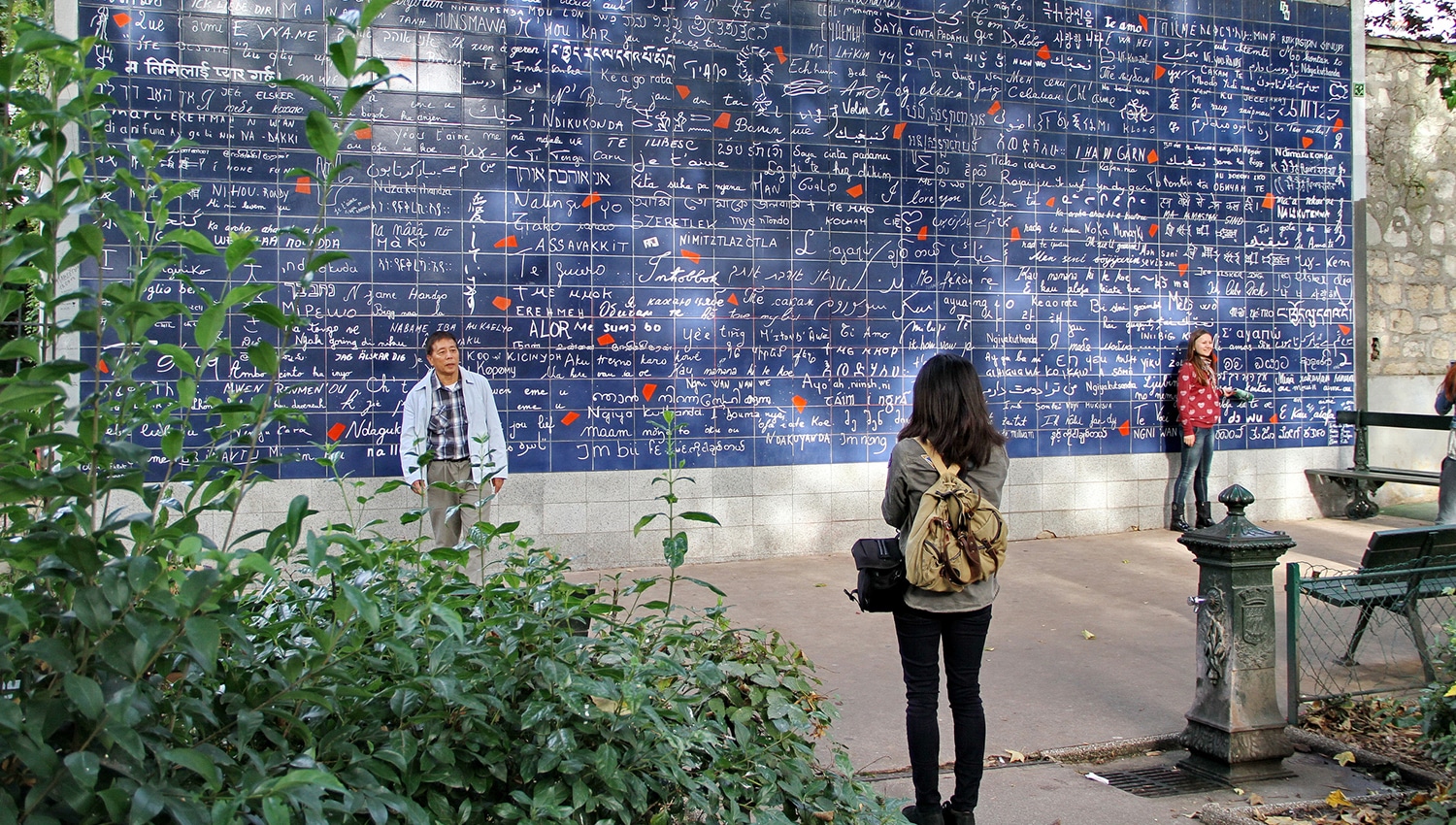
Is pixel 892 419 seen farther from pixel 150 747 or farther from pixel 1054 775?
pixel 150 747

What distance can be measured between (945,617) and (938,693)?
0.87 ft

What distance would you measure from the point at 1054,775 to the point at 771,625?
256cm

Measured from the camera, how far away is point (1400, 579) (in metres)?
5.71

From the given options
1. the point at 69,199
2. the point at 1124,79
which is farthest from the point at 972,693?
the point at 1124,79

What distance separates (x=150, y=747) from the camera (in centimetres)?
183

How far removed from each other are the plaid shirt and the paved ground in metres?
2.05

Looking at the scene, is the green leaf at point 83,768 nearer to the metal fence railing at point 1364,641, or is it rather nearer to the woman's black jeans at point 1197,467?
the metal fence railing at point 1364,641

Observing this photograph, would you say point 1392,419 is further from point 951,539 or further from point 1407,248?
point 951,539

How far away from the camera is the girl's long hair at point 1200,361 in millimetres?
10180

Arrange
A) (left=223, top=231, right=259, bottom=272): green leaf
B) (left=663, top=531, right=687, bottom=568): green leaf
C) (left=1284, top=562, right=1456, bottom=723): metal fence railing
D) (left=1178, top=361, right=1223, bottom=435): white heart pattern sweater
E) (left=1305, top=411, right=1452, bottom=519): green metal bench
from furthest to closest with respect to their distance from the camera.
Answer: (left=1305, top=411, right=1452, bottom=519): green metal bench → (left=1178, top=361, right=1223, bottom=435): white heart pattern sweater → (left=1284, top=562, right=1456, bottom=723): metal fence railing → (left=663, top=531, right=687, bottom=568): green leaf → (left=223, top=231, right=259, bottom=272): green leaf

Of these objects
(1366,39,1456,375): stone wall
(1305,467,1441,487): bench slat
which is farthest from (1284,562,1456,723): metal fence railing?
(1366,39,1456,375): stone wall

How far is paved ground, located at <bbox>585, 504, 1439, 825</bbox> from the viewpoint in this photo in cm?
452

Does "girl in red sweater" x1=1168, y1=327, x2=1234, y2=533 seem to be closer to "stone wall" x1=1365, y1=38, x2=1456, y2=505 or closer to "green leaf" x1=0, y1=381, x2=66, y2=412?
"stone wall" x1=1365, y1=38, x2=1456, y2=505

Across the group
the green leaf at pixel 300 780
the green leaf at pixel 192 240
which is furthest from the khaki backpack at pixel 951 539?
the green leaf at pixel 192 240
